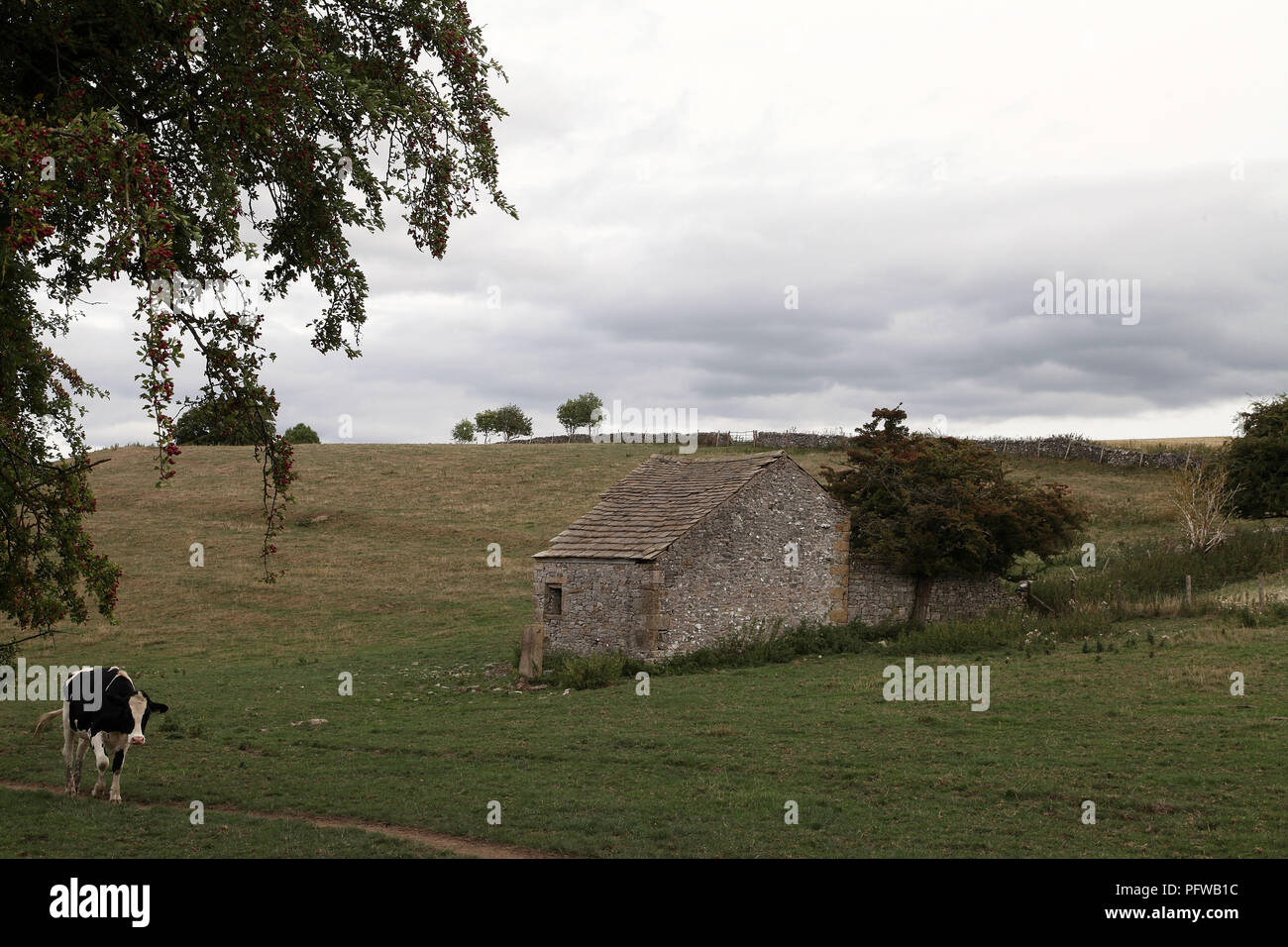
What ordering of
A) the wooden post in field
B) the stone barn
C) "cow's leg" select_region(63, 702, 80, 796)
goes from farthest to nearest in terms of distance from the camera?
the stone barn < the wooden post in field < "cow's leg" select_region(63, 702, 80, 796)

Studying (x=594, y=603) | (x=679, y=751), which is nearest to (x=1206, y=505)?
(x=594, y=603)

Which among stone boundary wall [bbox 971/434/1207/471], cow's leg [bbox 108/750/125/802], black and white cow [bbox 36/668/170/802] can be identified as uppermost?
stone boundary wall [bbox 971/434/1207/471]

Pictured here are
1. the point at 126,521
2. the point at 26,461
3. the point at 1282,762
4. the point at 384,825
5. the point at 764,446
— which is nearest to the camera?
the point at 26,461

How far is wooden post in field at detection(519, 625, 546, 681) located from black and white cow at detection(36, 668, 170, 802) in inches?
430

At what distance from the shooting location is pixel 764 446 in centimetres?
7188

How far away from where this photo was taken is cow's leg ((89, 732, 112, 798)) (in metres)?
13.4

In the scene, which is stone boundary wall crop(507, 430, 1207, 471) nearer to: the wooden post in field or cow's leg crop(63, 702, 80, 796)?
the wooden post in field

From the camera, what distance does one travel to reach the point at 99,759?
1336cm

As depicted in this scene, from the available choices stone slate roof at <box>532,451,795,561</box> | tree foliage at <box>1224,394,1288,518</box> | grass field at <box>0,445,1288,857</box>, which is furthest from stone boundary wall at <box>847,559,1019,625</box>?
tree foliage at <box>1224,394,1288,518</box>

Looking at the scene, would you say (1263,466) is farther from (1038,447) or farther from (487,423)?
(487,423)

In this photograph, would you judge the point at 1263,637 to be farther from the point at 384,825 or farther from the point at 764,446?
the point at 764,446

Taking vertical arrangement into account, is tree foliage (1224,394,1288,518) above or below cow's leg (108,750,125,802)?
above

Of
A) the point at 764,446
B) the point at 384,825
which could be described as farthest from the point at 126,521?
the point at 384,825
